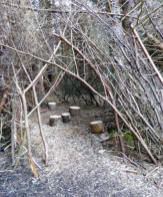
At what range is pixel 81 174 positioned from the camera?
216cm

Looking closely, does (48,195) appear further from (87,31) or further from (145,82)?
(87,31)

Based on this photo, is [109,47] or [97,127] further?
[97,127]

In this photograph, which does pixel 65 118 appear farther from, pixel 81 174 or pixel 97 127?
pixel 81 174

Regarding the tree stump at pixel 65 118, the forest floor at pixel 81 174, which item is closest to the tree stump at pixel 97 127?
the forest floor at pixel 81 174

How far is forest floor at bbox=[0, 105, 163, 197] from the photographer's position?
1.90 meters

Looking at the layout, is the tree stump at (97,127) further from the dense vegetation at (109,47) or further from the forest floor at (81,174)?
the dense vegetation at (109,47)

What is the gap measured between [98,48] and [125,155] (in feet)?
4.01

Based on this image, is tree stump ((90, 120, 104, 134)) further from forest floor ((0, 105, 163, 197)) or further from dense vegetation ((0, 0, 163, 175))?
dense vegetation ((0, 0, 163, 175))

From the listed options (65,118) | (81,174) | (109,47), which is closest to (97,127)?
(65,118)

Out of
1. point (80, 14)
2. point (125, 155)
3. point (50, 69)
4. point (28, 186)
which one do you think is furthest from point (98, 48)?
point (50, 69)

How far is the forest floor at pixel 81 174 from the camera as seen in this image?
190 centimetres

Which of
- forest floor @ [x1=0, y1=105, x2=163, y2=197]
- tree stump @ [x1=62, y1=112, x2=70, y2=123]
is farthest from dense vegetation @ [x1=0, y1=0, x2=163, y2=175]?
tree stump @ [x1=62, y1=112, x2=70, y2=123]

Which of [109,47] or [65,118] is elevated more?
[109,47]

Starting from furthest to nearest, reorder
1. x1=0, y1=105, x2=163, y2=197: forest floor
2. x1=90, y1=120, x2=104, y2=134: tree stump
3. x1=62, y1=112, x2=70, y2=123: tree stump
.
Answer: x1=62, y1=112, x2=70, y2=123: tree stump < x1=90, y1=120, x2=104, y2=134: tree stump < x1=0, y1=105, x2=163, y2=197: forest floor
